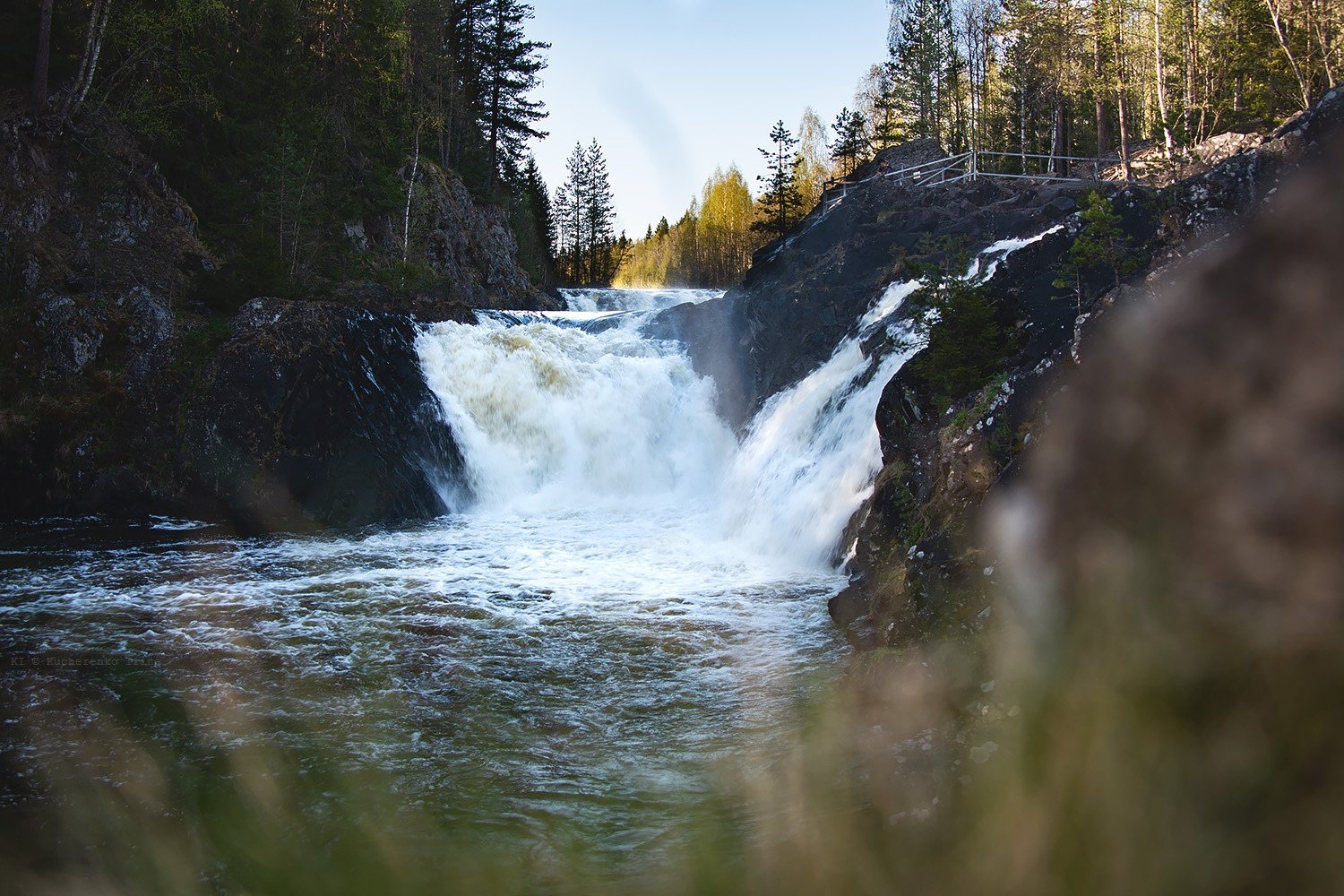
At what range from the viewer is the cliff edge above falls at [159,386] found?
15812 millimetres

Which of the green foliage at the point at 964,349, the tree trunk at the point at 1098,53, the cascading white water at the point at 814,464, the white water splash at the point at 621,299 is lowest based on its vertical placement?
the cascading white water at the point at 814,464

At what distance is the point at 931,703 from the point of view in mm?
5551

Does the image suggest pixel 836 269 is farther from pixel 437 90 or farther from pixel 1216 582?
pixel 437 90

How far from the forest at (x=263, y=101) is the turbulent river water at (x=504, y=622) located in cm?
594

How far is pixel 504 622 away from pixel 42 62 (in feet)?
61.5

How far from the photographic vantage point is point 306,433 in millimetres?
16516

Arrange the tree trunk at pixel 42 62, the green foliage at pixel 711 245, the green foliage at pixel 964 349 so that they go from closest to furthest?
the green foliage at pixel 964 349, the tree trunk at pixel 42 62, the green foliage at pixel 711 245

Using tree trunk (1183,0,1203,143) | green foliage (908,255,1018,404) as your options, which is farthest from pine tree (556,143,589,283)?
green foliage (908,255,1018,404)

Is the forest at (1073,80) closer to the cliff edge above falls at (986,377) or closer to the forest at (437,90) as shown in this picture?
the forest at (437,90)

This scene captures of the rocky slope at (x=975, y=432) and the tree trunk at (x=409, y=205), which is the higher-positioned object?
the tree trunk at (x=409, y=205)

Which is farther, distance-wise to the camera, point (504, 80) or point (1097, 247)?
point (504, 80)

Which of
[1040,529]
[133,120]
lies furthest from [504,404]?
[1040,529]

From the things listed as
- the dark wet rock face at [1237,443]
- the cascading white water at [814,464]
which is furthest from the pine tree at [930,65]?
the dark wet rock face at [1237,443]

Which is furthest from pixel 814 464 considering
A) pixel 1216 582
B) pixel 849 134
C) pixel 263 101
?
pixel 849 134
